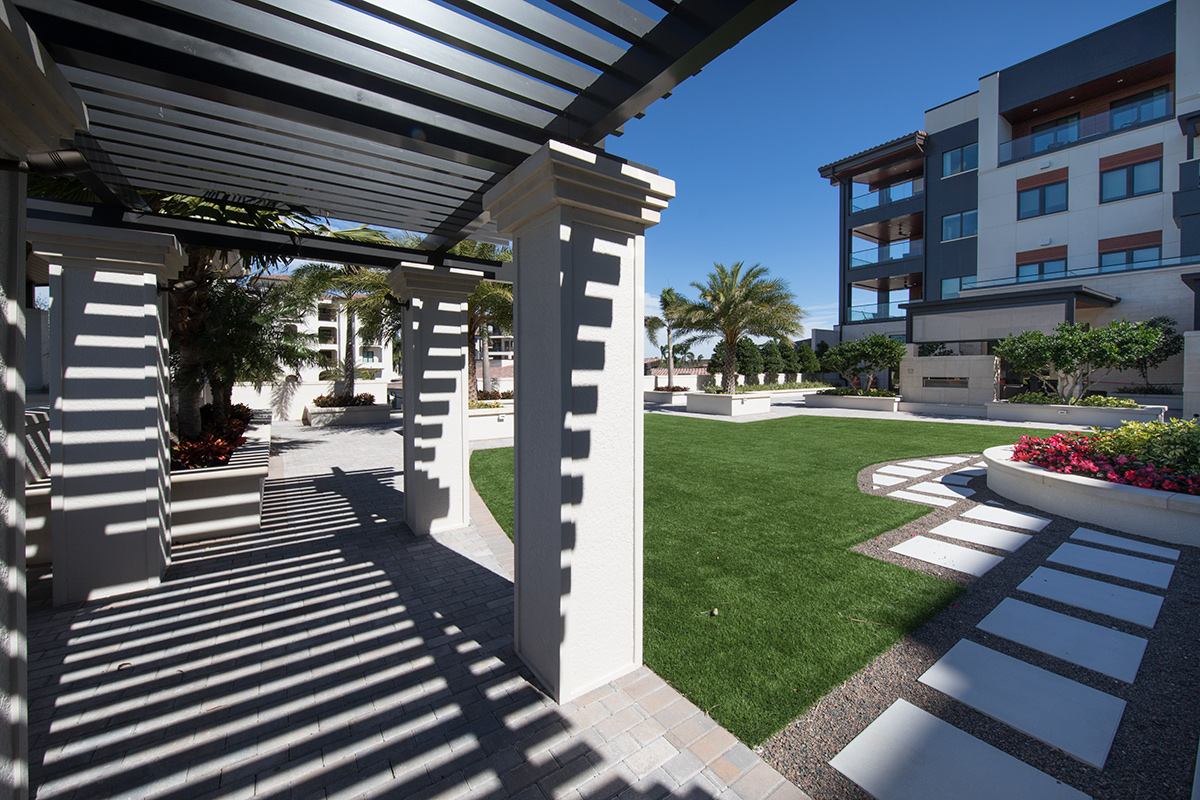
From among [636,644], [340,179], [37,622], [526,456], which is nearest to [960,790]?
[636,644]

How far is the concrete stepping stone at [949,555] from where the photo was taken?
4.66 metres

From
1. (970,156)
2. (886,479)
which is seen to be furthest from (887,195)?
(886,479)

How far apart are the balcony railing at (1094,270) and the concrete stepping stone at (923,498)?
24.1 m

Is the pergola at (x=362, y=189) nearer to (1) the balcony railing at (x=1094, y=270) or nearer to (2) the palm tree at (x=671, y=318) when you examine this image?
(2) the palm tree at (x=671, y=318)

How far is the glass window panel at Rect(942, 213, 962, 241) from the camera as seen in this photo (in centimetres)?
2925

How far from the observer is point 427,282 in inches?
211

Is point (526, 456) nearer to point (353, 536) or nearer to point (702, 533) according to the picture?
point (702, 533)

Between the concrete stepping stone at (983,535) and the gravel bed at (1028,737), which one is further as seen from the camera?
the concrete stepping stone at (983,535)

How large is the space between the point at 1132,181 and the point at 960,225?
7.12 metres

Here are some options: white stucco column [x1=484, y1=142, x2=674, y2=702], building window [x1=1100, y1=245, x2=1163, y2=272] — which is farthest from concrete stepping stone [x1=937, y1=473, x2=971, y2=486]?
building window [x1=1100, y1=245, x2=1163, y2=272]

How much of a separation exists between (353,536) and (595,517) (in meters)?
4.13

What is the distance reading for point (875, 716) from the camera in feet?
8.84

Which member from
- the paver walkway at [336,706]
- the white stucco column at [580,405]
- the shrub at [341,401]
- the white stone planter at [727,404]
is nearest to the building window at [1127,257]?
the white stone planter at [727,404]

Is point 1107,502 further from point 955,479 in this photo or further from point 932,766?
point 932,766
